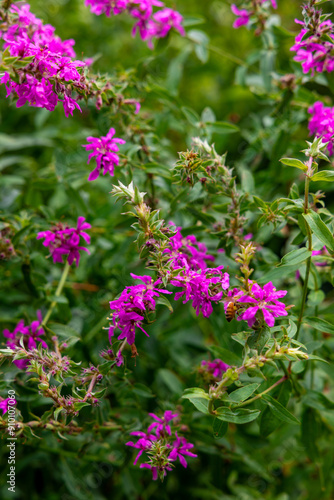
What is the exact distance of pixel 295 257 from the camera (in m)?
1.03

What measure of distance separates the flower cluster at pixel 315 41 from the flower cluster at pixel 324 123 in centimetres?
11

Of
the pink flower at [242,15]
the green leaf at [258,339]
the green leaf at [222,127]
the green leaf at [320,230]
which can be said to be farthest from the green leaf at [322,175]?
the pink flower at [242,15]

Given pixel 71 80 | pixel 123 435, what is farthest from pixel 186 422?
pixel 71 80

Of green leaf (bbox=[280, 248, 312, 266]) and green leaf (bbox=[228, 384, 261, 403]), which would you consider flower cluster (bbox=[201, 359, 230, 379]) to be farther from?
green leaf (bbox=[280, 248, 312, 266])

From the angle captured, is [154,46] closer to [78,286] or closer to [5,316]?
[78,286]

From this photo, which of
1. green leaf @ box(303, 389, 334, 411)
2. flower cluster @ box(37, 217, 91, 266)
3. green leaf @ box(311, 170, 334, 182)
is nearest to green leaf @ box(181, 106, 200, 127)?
flower cluster @ box(37, 217, 91, 266)

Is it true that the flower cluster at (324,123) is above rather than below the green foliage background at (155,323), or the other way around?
above

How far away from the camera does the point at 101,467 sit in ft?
5.51

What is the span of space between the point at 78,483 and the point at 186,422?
41cm

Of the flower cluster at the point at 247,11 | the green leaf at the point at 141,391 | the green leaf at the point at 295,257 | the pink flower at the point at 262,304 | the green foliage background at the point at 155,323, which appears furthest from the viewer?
the flower cluster at the point at 247,11

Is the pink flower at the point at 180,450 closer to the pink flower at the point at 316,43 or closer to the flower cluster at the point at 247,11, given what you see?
the pink flower at the point at 316,43

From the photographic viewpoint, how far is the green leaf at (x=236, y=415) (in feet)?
3.12

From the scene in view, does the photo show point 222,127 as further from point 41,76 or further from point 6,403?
point 6,403

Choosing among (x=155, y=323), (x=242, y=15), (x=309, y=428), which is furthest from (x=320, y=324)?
(x=242, y=15)
